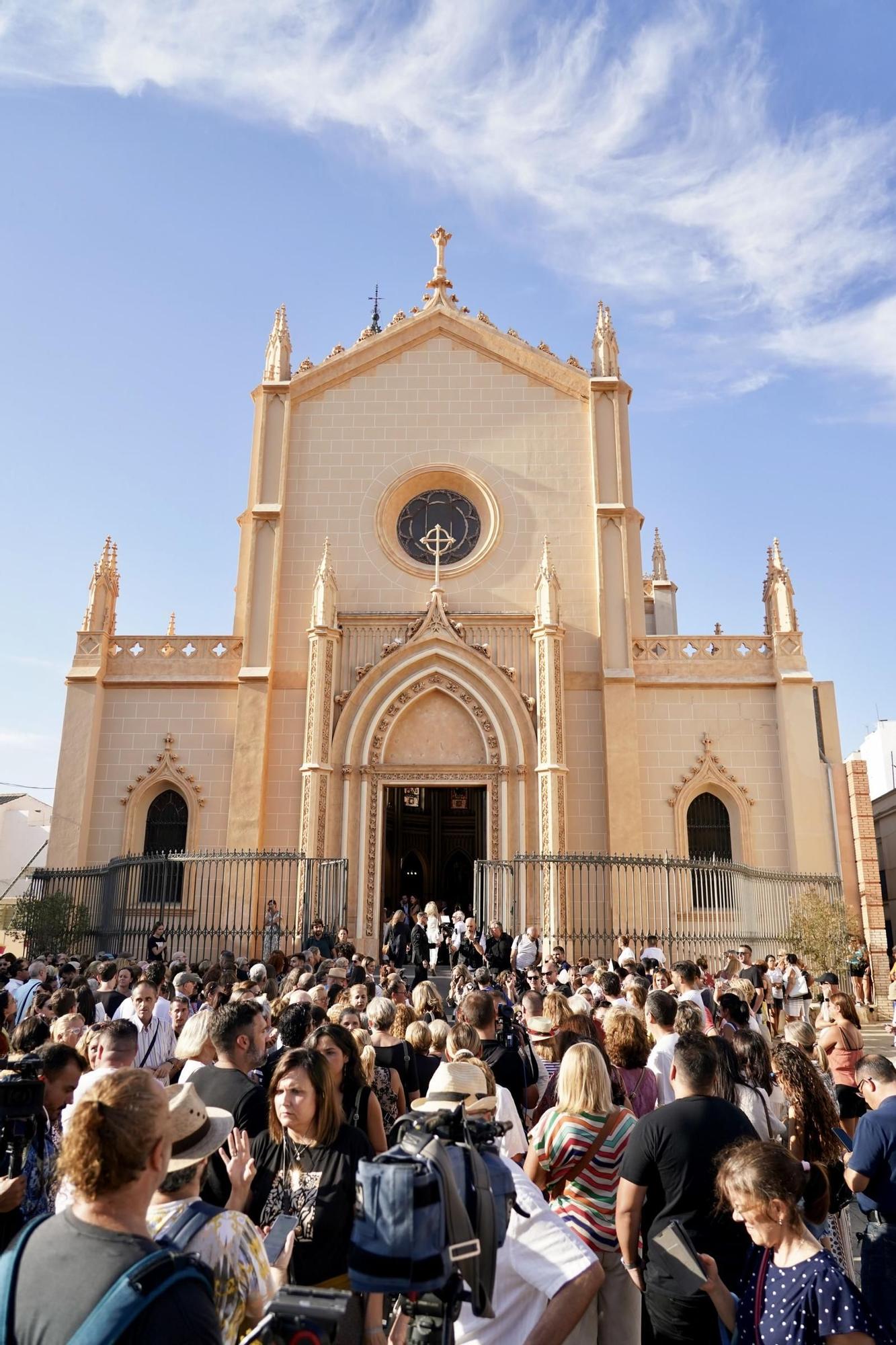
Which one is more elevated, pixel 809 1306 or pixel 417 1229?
pixel 417 1229

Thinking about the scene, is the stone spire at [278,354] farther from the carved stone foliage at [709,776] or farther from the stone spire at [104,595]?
the carved stone foliage at [709,776]

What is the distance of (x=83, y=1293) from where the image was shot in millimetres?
2273

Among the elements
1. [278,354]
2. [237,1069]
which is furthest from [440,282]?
[237,1069]

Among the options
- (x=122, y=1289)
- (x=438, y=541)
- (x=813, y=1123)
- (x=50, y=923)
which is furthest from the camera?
(x=438, y=541)

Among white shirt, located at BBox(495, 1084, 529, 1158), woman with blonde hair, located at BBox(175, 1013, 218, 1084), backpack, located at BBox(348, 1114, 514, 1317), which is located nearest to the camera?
backpack, located at BBox(348, 1114, 514, 1317)

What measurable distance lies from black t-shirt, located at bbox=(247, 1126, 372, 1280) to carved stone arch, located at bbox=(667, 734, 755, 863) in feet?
64.3

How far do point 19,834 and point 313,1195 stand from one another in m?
53.3

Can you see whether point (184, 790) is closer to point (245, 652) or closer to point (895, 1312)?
point (245, 652)

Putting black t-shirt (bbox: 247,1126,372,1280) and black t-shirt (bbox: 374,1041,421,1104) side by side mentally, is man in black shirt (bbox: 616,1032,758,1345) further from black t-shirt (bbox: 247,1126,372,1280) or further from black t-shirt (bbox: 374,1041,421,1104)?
black t-shirt (bbox: 374,1041,421,1104)

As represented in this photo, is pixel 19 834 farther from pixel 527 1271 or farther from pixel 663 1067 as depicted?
pixel 527 1271

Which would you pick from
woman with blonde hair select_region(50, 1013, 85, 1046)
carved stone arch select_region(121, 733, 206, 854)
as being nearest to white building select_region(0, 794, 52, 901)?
carved stone arch select_region(121, 733, 206, 854)

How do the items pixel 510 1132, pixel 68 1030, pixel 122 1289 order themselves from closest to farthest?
pixel 122 1289 → pixel 510 1132 → pixel 68 1030

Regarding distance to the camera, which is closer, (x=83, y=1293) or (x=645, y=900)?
(x=83, y=1293)

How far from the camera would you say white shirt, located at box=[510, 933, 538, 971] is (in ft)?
59.7
